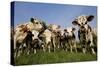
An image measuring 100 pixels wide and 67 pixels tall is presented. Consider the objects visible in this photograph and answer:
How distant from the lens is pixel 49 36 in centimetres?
210

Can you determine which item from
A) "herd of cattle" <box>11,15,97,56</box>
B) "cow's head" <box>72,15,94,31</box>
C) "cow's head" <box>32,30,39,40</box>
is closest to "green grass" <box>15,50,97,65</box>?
"herd of cattle" <box>11,15,97,56</box>

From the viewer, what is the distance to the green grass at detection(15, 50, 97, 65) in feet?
6.57

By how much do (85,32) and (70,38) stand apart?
18 centimetres

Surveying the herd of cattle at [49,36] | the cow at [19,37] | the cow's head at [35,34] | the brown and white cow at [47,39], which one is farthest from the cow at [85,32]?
the cow at [19,37]

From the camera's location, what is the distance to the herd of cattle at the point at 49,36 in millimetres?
1993

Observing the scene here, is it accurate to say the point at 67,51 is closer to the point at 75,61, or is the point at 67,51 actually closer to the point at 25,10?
the point at 75,61

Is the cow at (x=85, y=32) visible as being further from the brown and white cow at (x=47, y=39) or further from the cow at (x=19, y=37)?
the cow at (x=19, y=37)

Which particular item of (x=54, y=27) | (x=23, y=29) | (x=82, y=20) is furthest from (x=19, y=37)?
(x=82, y=20)

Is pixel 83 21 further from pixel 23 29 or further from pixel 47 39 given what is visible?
pixel 23 29

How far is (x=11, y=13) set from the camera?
199 cm

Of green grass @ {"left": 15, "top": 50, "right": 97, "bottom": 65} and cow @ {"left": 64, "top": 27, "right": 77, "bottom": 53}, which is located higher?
cow @ {"left": 64, "top": 27, "right": 77, "bottom": 53}

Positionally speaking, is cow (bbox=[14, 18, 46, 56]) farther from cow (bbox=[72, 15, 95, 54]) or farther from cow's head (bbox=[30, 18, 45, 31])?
cow (bbox=[72, 15, 95, 54])

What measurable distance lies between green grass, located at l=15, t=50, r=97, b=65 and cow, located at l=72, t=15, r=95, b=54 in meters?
0.07

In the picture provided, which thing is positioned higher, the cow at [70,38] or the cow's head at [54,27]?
the cow's head at [54,27]
